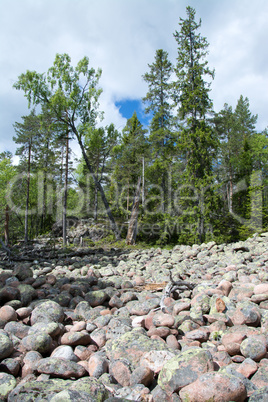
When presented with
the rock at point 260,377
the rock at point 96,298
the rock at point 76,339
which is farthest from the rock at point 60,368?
the rock at point 96,298

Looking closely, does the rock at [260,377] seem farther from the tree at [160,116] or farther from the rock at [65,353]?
the tree at [160,116]

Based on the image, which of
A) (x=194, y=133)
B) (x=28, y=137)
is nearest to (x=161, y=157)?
(x=194, y=133)

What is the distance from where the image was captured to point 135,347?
2268 millimetres

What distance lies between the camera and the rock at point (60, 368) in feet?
6.39

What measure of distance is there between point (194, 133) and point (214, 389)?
1305cm

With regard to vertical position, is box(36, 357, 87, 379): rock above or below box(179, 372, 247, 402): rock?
below

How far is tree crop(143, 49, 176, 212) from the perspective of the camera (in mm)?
17000

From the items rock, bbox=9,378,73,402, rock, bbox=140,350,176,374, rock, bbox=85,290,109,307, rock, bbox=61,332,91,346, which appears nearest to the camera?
rock, bbox=9,378,73,402

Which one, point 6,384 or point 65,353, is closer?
point 6,384

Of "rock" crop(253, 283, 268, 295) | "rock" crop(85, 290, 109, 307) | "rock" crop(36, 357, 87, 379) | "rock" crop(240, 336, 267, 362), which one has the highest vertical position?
"rock" crop(253, 283, 268, 295)

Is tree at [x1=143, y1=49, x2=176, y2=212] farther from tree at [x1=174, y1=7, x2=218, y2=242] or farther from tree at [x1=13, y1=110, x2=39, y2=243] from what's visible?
tree at [x1=13, y1=110, x2=39, y2=243]

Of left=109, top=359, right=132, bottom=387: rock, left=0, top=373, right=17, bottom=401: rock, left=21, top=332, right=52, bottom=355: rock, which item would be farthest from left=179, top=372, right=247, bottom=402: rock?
left=21, top=332, right=52, bottom=355: rock

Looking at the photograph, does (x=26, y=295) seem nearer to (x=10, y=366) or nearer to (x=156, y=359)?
(x=10, y=366)

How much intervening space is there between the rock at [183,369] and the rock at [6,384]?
110 cm
